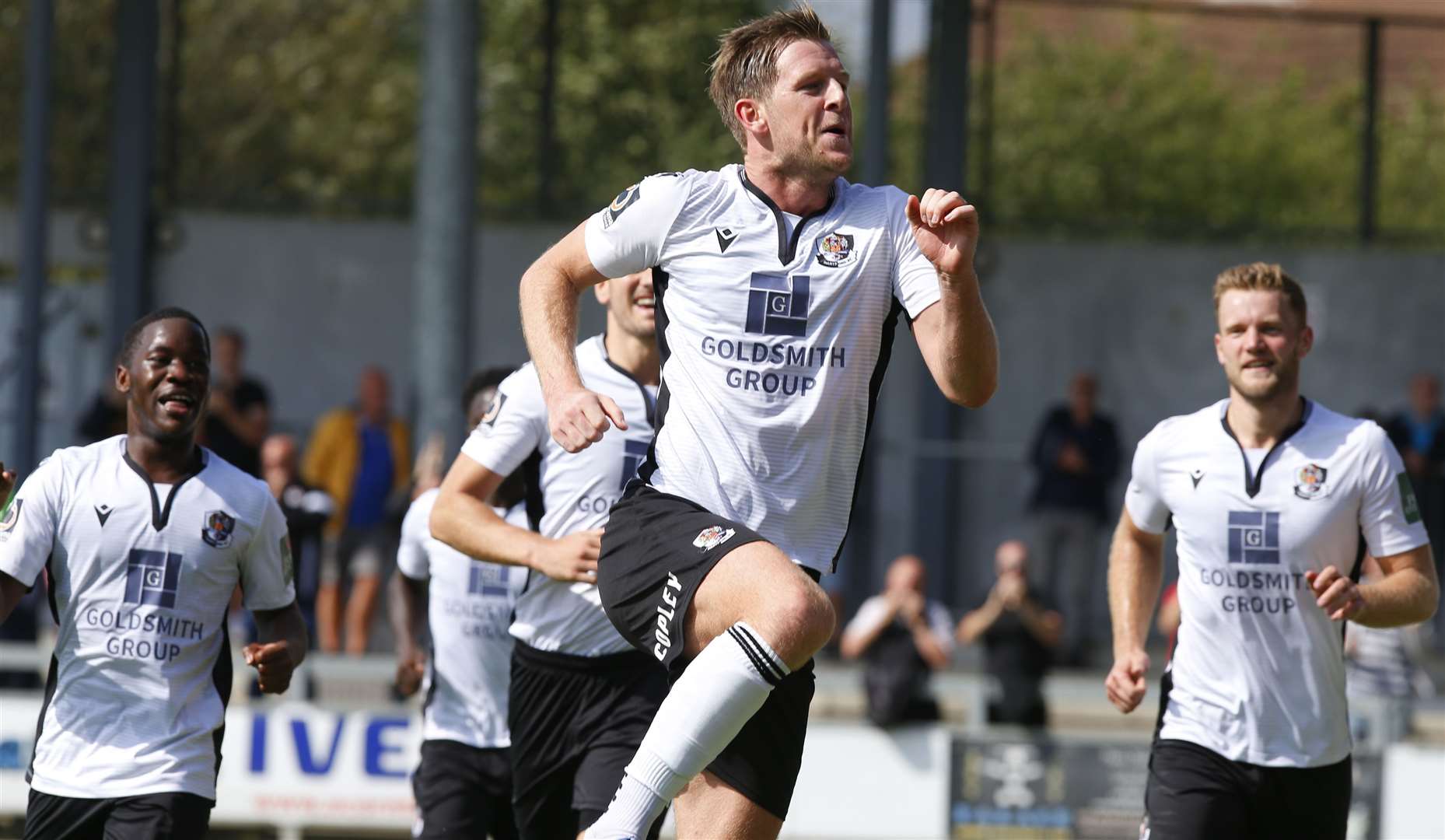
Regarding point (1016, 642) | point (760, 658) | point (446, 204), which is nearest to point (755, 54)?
point (760, 658)

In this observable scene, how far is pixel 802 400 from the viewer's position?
4.30m

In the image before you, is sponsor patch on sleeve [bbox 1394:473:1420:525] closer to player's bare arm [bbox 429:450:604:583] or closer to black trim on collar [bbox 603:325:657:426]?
black trim on collar [bbox 603:325:657:426]

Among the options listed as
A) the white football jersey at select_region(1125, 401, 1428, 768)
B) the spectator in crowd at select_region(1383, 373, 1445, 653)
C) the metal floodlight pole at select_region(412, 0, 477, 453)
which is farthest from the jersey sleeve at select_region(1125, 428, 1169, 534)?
the spectator in crowd at select_region(1383, 373, 1445, 653)

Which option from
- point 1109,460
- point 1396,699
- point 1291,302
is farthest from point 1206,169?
point 1291,302

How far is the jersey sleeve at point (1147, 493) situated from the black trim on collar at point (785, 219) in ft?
4.95

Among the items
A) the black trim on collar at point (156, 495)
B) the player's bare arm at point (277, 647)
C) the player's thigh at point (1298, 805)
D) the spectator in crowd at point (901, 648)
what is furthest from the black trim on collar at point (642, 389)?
the spectator in crowd at point (901, 648)

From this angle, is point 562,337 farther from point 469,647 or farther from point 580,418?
point 469,647

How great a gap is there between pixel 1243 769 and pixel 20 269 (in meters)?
9.53

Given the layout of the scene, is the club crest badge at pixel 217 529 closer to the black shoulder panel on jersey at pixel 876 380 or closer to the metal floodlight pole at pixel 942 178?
the black shoulder panel on jersey at pixel 876 380

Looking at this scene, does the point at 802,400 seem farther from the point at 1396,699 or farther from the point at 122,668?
the point at 1396,699

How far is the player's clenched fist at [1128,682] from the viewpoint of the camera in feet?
17.4

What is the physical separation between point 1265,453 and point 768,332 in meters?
1.76

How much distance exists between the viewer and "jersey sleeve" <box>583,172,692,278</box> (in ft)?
14.4

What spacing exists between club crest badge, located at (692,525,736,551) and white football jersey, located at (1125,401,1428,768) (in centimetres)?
175
